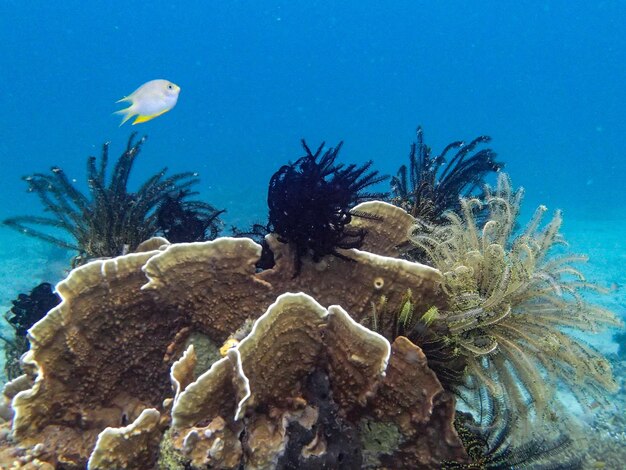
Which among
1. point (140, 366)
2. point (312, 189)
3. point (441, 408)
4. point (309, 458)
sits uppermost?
point (312, 189)

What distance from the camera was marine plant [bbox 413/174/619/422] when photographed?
3.26 meters

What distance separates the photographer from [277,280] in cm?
351

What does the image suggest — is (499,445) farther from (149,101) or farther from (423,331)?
(149,101)

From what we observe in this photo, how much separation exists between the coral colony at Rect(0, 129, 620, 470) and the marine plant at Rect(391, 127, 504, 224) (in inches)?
51.3

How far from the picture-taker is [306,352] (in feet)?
9.78

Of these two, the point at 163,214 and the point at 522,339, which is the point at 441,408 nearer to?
the point at 522,339

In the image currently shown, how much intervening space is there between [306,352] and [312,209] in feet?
3.49

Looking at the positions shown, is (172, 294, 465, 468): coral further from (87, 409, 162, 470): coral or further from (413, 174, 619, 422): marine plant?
(413, 174, 619, 422): marine plant

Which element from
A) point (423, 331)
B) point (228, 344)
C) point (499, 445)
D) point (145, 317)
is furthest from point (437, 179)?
point (145, 317)

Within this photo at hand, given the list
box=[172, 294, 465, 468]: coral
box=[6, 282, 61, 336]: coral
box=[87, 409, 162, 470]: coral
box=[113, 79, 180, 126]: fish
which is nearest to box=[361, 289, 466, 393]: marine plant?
box=[172, 294, 465, 468]: coral

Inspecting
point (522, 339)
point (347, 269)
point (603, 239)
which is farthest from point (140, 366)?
point (603, 239)

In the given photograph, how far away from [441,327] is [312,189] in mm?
1434

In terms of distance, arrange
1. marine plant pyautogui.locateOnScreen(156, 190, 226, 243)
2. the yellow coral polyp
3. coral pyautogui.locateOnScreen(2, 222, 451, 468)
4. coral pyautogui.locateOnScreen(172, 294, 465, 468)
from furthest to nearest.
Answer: marine plant pyautogui.locateOnScreen(156, 190, 226, 243), the yellow coral polyp, coral pyautogui.locateOnScreen(2, 222, 451, 468), coral pyautogui.locateOnScreen(172, 294, 465, 468)

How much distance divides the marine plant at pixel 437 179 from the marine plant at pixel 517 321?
58.1 inches
